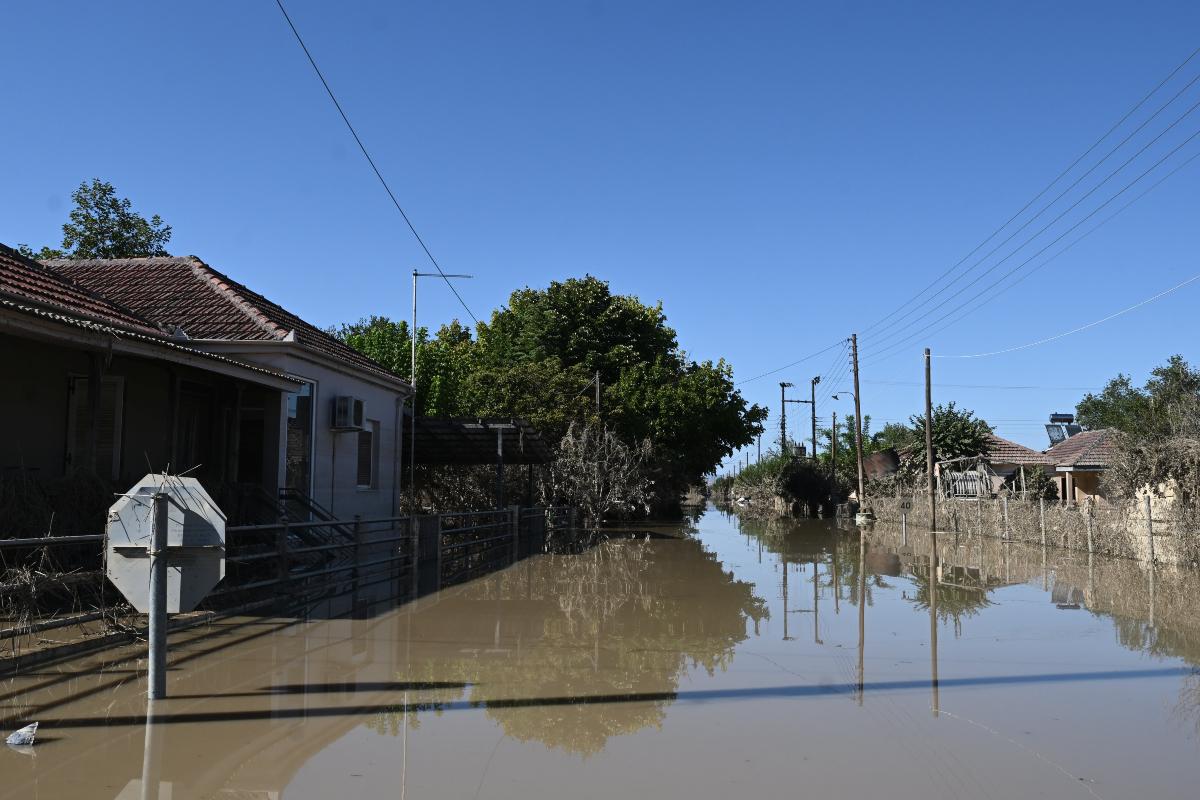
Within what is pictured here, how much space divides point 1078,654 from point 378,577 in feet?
34.1

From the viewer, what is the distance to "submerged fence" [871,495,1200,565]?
18.4 metres

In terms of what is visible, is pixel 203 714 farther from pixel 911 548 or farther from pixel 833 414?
pixel 833 414

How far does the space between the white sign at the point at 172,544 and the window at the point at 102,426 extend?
7015 mm

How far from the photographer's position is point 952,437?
38844 millimetres

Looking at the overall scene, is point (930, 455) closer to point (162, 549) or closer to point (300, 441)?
point (300, 441)

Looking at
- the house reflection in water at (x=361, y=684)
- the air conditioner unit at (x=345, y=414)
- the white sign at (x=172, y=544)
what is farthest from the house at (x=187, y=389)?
the white sign at (x=172, y=544)

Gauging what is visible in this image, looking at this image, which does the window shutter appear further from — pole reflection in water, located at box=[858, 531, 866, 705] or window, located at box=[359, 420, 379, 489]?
pole reflection in water, located at box=[858, 531, 866, 705]

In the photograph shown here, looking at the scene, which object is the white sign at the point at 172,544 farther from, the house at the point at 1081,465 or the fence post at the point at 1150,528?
the house at the point at 1081,465

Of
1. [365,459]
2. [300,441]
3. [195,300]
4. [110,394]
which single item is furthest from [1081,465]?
[110,394]

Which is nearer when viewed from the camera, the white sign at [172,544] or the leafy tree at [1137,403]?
the white sign at [172,544]

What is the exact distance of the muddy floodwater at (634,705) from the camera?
5.19 meters

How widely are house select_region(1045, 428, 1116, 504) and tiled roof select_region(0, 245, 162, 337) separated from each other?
3487 centimetres

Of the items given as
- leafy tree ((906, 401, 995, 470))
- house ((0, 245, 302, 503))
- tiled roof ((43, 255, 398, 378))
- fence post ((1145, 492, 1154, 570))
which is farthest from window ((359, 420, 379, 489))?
leafy tree ((906, 401, 995, 470))

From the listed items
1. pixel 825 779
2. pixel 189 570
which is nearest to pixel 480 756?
pixel 825 779
